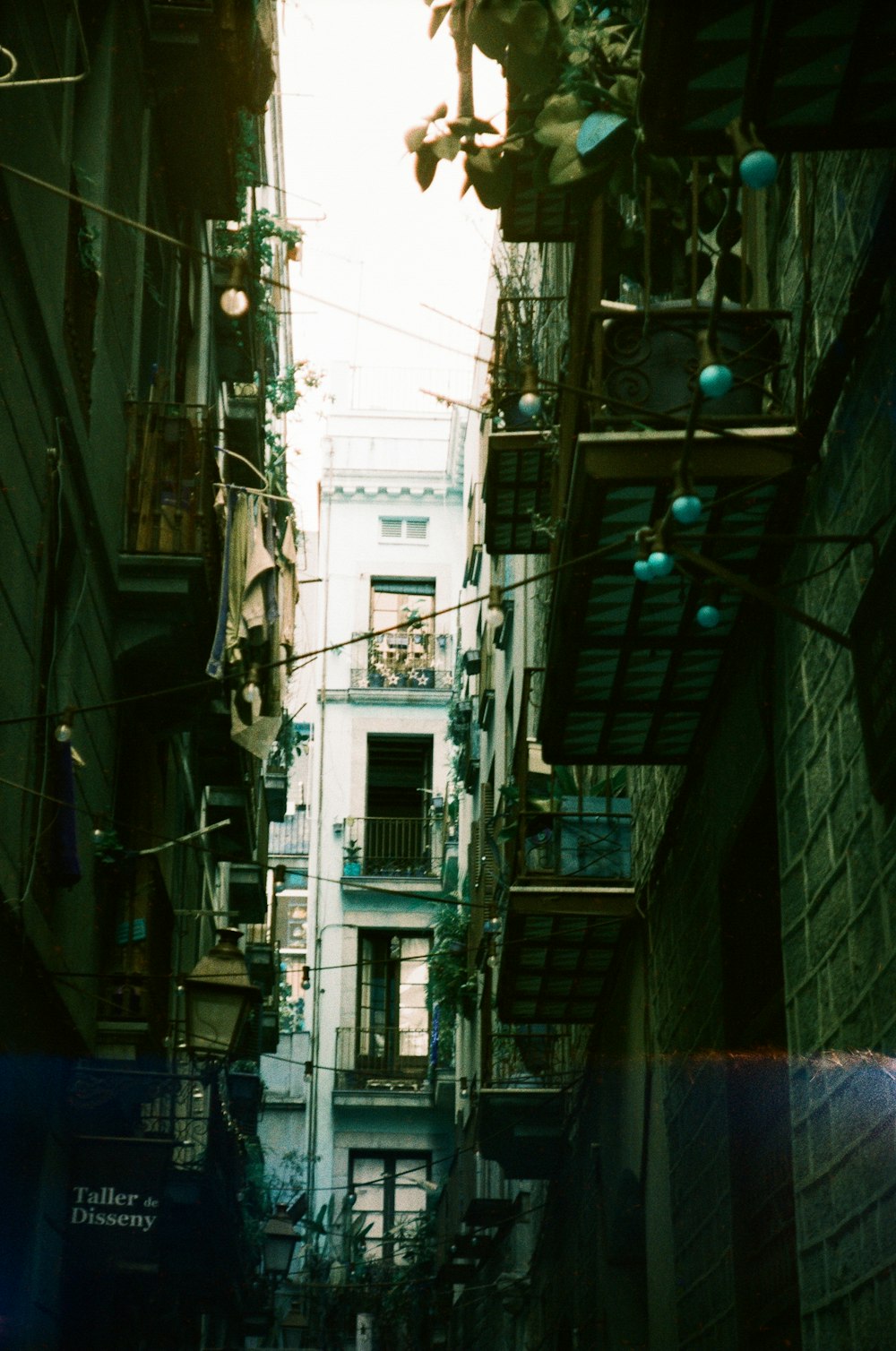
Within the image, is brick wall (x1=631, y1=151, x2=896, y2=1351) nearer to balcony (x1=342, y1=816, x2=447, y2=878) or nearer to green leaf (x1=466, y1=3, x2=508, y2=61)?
green leaf (x1=466, y1=3, x2=508, y2=61)

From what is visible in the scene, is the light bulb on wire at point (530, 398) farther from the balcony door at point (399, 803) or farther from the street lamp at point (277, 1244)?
the balcony door at point (399, 803)

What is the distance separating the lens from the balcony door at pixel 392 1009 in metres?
32.0

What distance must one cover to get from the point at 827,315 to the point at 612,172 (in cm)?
104

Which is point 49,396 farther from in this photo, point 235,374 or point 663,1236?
point 235,374

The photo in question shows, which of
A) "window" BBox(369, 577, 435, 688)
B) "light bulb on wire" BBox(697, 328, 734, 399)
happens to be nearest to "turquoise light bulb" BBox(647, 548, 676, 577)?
"light bulb on wire" BBox(697, 328, 734, 399)

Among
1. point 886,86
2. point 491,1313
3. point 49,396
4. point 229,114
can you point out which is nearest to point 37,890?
point 49,396

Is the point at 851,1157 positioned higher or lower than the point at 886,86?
lower

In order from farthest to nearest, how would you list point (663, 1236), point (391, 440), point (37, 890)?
point (391, 440) < point (663, 1236) < point (37, 890)

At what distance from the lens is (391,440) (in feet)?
124

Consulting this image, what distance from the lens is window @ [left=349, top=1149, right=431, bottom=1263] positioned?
3028 cm

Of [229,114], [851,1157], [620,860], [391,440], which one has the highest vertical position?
[391,440]

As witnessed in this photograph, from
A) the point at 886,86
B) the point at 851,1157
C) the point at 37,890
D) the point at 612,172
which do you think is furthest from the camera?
the point at 37,890

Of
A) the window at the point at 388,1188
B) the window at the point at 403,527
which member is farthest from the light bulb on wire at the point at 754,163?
the window at the point at 403,527

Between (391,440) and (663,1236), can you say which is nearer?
(663,1236)
